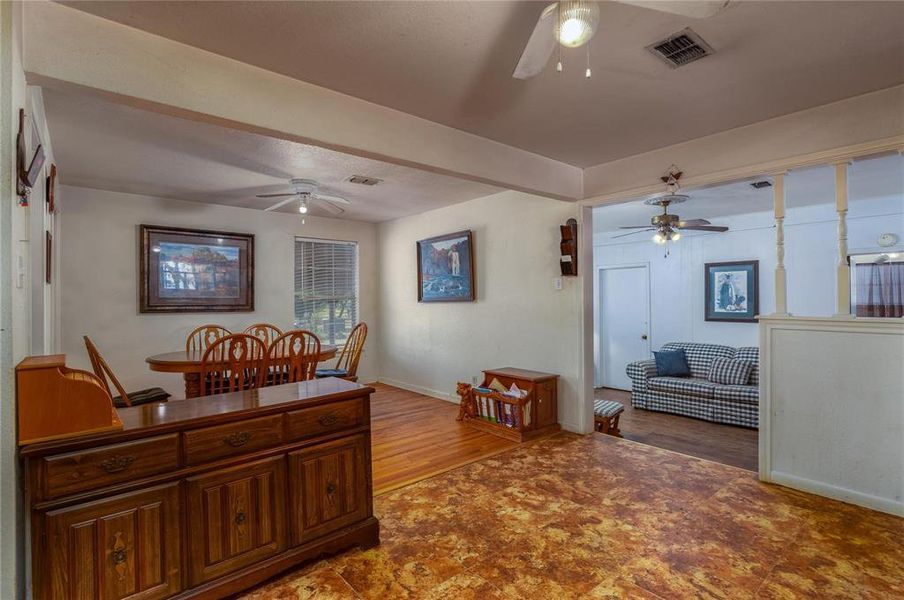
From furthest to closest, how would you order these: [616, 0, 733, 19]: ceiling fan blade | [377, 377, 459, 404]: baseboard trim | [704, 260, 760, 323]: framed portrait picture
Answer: [704, 260, 760, 323]: framed portrait picture
[377, 377, 459, 404]: baseboard trim
[616, 0, 733, 19]: ceiling fan blade

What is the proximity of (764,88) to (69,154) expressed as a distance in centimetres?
468

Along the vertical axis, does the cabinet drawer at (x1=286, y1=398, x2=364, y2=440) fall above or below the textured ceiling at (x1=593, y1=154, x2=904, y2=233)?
below

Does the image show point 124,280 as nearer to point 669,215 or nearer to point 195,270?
point 195,270

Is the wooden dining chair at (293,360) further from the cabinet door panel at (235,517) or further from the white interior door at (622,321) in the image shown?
the white interior door at (622,321)

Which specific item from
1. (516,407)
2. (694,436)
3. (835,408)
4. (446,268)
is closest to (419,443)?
(516,407)

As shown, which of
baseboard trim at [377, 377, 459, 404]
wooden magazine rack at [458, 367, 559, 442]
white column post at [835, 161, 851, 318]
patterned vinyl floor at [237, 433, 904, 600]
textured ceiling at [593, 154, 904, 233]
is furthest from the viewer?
baseboard trim at [377, 377, 459, 404]

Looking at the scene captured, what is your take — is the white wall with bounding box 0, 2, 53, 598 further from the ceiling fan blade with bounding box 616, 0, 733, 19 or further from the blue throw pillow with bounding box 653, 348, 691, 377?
the blue throw pillow with bounding box 653, 348, 691, 377

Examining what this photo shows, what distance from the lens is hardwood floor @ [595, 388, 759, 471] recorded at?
12.3 feet

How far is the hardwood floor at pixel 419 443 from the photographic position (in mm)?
3156

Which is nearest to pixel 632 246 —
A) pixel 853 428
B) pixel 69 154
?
pixel 853 428

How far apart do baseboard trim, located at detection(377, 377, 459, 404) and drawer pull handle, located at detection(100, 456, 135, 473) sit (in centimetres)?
390

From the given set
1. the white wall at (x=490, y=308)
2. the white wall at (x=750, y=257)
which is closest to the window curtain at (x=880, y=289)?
the white wall at (x=750, y=257)

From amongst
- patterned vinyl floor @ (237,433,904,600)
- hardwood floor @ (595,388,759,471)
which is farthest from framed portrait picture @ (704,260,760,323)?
patterned vinyl floor @ (237,433,904,600)

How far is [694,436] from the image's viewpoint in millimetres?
4332
